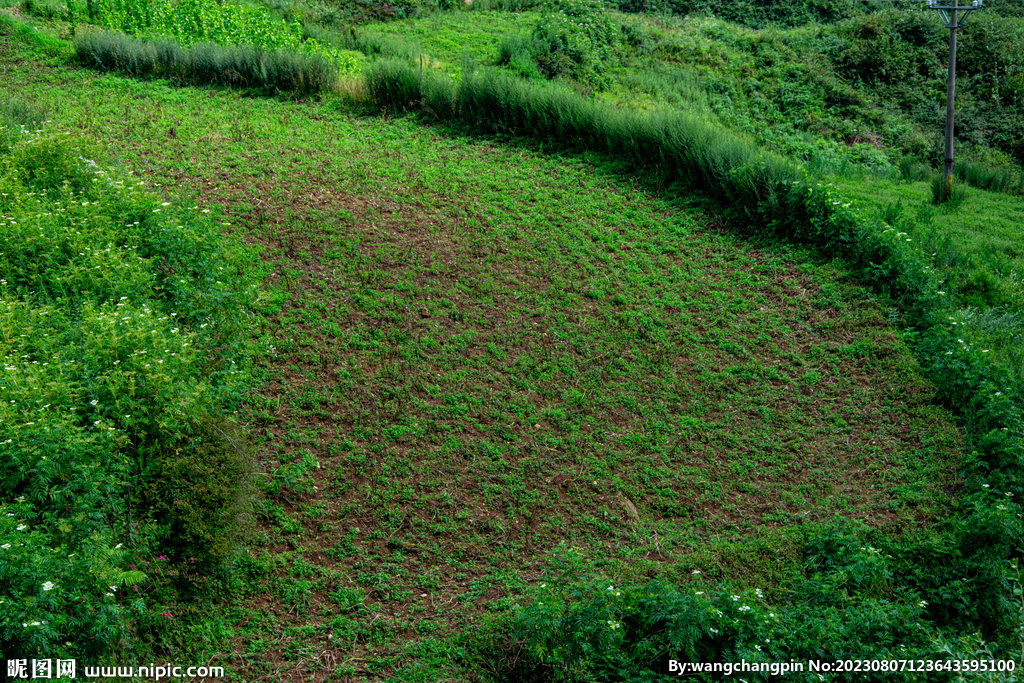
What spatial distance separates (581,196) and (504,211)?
45.0 inches

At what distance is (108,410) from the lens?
5559 mm

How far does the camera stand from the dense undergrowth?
14.7ft

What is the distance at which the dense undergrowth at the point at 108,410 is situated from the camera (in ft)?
14.7

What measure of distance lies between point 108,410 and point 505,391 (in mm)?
3423

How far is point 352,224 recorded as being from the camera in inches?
382

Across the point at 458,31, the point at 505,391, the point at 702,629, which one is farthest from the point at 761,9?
the point at 702,629

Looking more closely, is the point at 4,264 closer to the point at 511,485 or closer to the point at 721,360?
the point at 511,485

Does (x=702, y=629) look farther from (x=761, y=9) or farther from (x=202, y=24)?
(x=761, y=9)

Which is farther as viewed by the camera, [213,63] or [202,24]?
[202,24]

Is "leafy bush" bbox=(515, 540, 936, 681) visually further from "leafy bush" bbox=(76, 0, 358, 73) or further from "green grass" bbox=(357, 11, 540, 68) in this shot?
"green grass" bbox=(357, 11, 540, 68)

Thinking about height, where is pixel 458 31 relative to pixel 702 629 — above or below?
above

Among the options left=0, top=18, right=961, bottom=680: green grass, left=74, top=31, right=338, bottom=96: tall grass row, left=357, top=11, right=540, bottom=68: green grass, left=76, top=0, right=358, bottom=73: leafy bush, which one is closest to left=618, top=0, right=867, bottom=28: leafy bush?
left=357, top=11, right=540, bottom=68: green grass

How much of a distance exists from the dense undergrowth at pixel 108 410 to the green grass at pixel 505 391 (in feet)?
1.70

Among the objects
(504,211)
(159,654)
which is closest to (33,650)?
(159,654)
